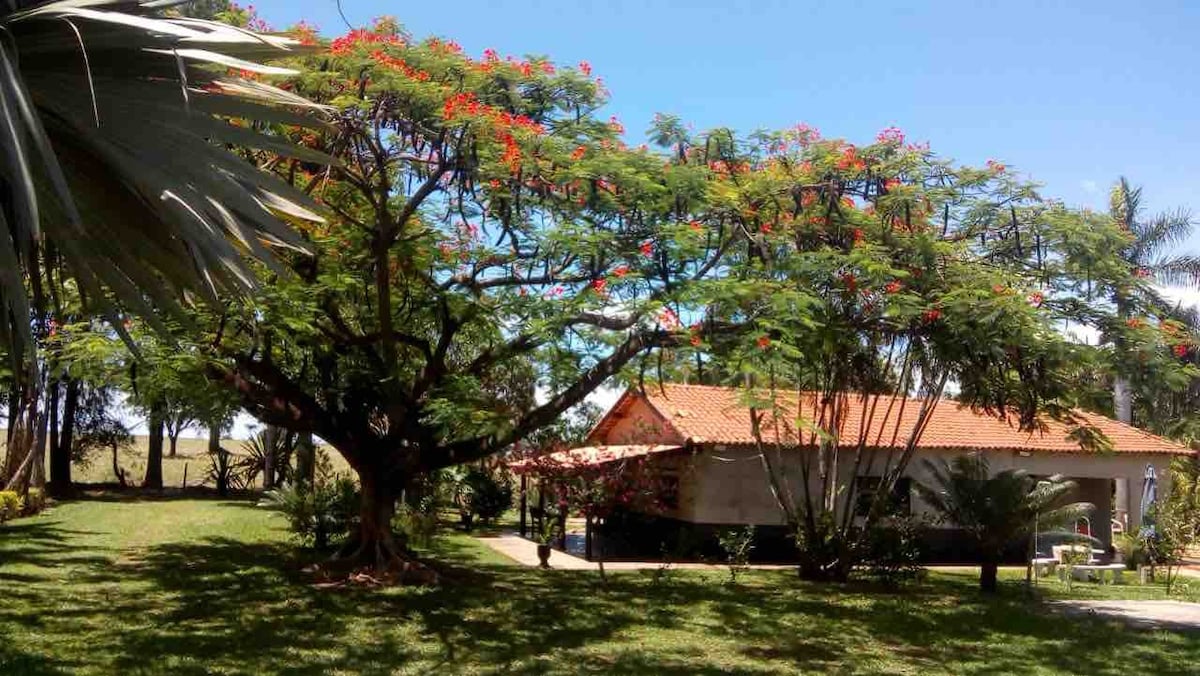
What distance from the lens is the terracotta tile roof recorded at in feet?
78.9

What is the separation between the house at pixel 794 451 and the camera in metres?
23.6

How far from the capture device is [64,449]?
114 ft

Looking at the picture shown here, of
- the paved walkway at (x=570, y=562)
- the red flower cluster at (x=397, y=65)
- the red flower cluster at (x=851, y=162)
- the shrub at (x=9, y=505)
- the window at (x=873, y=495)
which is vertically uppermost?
the red flower cluster at (x=397, y=65)

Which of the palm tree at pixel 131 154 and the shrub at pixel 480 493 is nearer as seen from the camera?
the palm tree at pixel 131 154

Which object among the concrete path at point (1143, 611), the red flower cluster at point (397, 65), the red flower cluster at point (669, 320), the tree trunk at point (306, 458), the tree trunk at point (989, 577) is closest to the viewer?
the red flower cluster at point (397, 65)

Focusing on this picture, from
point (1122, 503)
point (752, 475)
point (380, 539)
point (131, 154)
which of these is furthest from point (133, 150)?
point (1122, 503)

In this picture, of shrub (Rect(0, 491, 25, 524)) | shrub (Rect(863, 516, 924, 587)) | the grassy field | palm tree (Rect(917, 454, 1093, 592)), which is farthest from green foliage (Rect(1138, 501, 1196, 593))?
shrub (Rect(0, 491, 25, 524))

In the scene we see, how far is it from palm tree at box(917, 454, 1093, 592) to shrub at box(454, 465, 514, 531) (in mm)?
13681

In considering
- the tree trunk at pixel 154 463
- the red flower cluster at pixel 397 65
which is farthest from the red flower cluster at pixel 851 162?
the tree trunk at pixel 154 463

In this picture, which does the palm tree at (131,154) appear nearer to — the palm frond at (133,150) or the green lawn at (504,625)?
the palm frond at (133,150)

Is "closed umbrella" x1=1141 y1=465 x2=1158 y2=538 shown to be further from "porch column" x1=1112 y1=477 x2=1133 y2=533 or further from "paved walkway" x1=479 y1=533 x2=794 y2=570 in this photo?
"paved walkway" x1=479 y1=533 x2=794 y2=570

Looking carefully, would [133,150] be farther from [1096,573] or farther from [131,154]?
[1096,573]

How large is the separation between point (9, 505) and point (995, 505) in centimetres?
2087

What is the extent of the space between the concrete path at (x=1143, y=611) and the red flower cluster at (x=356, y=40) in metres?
12.8
